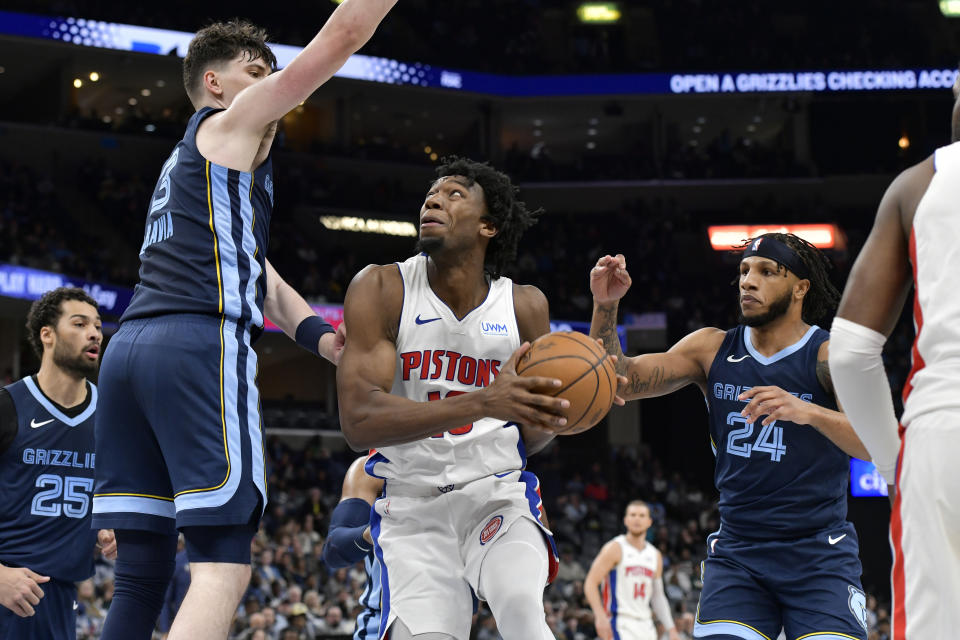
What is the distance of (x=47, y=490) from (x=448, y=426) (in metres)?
2.34

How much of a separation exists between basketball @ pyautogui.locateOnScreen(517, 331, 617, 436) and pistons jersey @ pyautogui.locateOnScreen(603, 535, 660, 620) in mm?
7333

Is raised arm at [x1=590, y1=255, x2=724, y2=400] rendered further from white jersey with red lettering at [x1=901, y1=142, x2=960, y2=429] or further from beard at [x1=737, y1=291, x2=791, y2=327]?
white jersey with red lettering at [x1=901, y1=142, x2=960, y2=429]

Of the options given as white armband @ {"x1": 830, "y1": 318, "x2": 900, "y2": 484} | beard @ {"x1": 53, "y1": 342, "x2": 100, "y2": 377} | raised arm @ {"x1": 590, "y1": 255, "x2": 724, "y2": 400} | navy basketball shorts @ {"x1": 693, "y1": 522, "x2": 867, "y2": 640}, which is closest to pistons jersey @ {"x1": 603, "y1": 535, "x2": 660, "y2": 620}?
raised arm @ {"x1": 590, "y1": 255, "x2": 724, "y2": 400}

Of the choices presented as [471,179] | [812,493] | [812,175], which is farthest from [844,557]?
[812,175]

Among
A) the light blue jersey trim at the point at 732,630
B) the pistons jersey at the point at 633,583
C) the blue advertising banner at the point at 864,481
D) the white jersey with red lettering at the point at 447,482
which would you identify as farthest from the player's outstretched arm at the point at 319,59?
the blue advertising banner at the point at 864,481

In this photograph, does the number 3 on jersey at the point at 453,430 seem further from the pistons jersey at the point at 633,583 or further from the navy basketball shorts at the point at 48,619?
the pistons jersey at the point at 633,583

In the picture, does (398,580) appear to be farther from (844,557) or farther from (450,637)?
(844,557)

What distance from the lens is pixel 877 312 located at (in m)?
2.68

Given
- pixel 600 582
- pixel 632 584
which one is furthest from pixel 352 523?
pixel 632 584

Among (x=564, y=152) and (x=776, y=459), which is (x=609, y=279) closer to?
Result: (x=776, y=459)

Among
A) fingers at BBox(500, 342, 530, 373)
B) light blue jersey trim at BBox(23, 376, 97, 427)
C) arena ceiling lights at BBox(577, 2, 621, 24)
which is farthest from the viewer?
arena ceiling lights at BBox(577, 2, 621, 24)

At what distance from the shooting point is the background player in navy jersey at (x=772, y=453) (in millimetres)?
4441

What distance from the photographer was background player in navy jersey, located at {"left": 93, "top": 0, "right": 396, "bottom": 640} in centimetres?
360

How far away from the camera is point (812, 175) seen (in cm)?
2933
